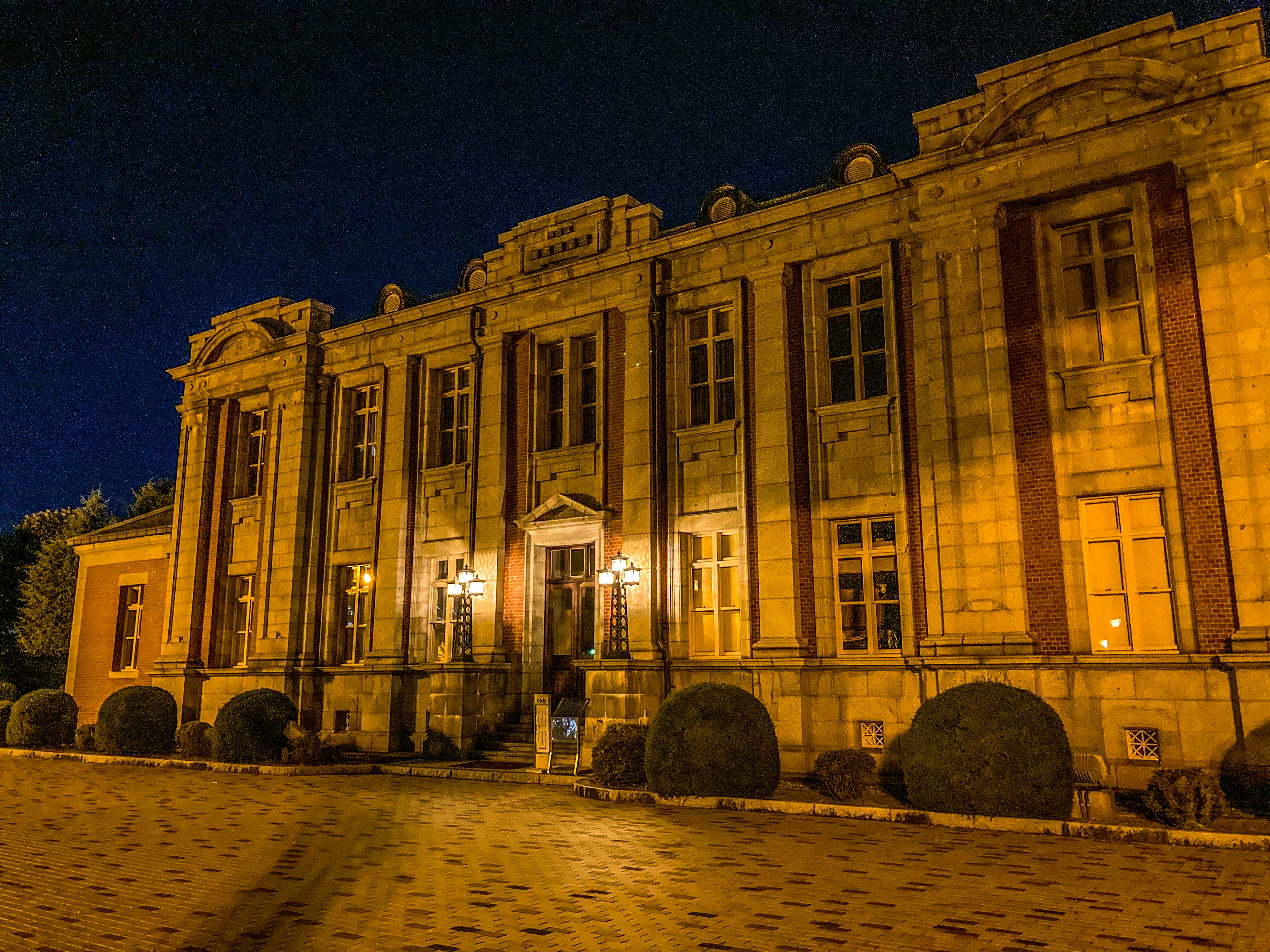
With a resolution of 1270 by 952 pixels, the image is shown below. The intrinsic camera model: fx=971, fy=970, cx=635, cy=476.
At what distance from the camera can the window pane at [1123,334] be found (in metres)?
14.9

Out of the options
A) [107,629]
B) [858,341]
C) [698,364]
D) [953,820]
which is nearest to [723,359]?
[698,364]

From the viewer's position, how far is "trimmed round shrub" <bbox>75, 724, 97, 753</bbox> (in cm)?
2275

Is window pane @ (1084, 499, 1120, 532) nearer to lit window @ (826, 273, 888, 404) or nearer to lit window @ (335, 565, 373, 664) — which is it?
lit window @ (826, 273, 888, 404)

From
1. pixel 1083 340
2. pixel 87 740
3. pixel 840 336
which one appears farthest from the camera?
pixel 87 740

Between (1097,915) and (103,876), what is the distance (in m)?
8.81

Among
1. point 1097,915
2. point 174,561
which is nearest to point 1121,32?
point 1097,915

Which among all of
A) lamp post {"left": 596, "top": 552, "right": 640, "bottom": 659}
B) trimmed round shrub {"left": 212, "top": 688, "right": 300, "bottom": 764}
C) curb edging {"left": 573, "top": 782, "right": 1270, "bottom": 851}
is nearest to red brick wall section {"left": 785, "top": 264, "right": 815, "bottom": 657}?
lamp post {"left": 596, "top": 552, "right": 640, "bottom": 659}

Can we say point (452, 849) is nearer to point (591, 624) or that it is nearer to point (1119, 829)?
point (1119, 829)

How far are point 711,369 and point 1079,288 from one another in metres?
6.81

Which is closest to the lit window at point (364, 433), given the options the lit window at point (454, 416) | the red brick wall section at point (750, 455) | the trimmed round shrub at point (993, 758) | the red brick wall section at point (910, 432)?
the lit window at point (454, 416)

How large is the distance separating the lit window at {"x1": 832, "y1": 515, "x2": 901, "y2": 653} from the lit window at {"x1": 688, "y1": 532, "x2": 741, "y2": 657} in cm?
199

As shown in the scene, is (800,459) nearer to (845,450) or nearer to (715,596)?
(845,450)

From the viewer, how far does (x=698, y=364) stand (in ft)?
65.2

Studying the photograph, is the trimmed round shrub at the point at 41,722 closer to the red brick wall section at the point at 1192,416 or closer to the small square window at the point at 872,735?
the small square window at the point at 872,735
